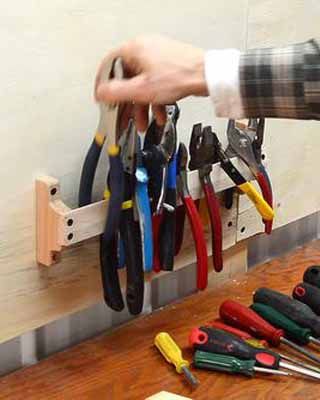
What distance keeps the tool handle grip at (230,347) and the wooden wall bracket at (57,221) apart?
195mm

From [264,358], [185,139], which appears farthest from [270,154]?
[264,358]

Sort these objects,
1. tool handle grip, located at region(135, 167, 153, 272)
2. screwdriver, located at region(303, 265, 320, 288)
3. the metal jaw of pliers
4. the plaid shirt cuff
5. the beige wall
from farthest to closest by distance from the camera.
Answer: screwdriver, located at region(303, 265, 320, 288) < the metal jaw of pliers < tool handle grip, located at region(135, 167, 153, 272) < the beige wall < the plaid shirt cuff

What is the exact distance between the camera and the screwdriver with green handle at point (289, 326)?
1159 mm

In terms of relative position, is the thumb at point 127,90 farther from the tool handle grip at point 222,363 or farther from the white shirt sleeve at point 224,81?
the tool handle grip at point 222,363

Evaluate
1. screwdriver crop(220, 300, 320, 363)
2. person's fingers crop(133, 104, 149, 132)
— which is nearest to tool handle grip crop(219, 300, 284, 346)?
screwdriver crop(220, 300, 320, 363)

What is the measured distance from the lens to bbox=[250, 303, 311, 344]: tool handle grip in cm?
116

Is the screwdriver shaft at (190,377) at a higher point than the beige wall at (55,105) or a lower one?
lower

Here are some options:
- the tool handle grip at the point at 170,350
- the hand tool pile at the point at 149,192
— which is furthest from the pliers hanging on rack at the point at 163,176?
the tool handle grip at the point at 170,350

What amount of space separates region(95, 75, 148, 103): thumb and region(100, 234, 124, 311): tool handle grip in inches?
11.2

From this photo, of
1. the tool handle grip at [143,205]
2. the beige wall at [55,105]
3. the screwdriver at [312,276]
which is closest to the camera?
the beige wall at [55,105]

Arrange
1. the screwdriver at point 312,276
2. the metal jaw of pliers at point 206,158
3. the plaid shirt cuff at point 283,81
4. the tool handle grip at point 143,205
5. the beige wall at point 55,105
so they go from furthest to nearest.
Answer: the screwdriver at point 312,276 → the metal jaw of pliers at point 206,158 → the tool handle grip at point 143,205 → the beige wall at point 55,105 → the plaid shirt cuff at point 283,81

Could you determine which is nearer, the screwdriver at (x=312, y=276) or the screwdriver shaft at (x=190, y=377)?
the screwdriver shaft at (x=190, y=377)

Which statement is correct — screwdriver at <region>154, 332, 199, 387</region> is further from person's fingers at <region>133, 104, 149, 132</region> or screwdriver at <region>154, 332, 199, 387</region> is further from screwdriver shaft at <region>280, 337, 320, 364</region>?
person's fingers at <region>133, 104, 149, 132</region>

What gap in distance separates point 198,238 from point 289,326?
17 cm
